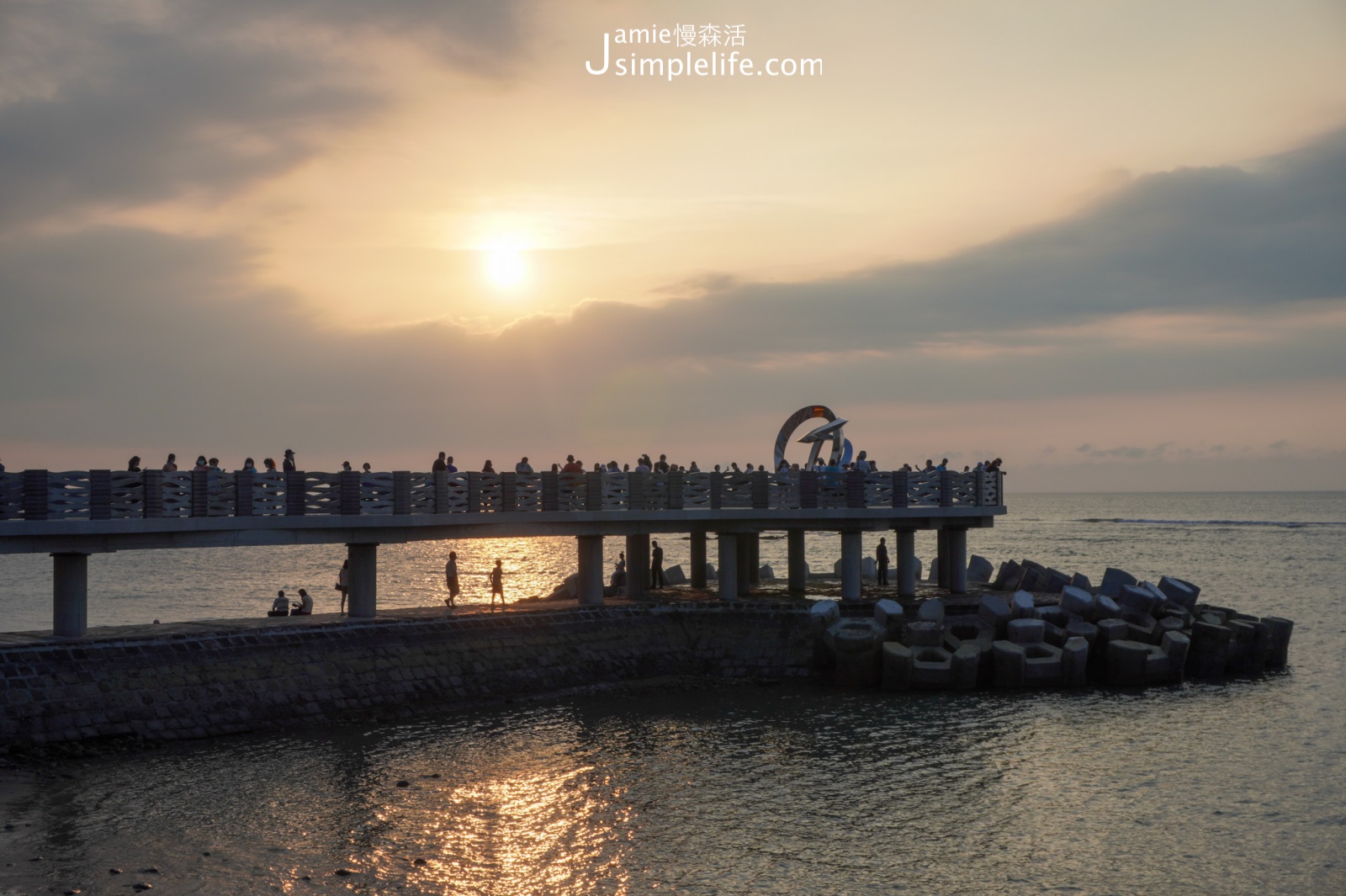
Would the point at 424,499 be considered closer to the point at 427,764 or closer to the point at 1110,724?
the point at 427,764

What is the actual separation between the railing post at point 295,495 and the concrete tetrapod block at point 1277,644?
3118 cm

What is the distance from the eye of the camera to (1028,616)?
3703 centimetres

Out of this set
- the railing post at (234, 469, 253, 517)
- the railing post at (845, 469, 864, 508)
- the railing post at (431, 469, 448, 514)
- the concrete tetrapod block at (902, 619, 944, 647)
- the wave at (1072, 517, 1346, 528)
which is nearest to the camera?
the railing post at (234, 469, 253, 517)

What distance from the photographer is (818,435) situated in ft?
139

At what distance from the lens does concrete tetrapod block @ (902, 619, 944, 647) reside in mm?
34844

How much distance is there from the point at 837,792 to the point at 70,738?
609 inches

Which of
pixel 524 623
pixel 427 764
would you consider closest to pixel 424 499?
pixel 524 623

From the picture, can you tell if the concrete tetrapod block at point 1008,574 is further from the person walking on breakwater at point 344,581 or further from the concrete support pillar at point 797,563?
the person walking on breakwater at point 344,581

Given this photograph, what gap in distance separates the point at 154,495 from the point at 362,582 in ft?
20.3

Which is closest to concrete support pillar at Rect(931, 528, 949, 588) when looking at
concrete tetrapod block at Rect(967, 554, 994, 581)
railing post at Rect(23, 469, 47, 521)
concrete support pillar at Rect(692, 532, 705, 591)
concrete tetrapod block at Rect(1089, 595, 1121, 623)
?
concrete tetrapod block at Rect(1089, 595, 1121, 623)

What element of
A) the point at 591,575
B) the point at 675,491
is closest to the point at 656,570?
the point at 675,491

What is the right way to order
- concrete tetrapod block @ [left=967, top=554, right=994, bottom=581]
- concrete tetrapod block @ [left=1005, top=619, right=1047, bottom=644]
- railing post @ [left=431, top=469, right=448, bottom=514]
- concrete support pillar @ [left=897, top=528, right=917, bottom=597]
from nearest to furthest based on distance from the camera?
railing post @ [left=431, top=469, right=448, bottom=514], concrete tetrapod block @ [left=1005, top=619, right=1047, bottom=644], concrete support pillar @ [left=897, top=528, right=917, bottom=597], concrete tetrapod block @ [left=967, top=554, right=994, bottom=581]

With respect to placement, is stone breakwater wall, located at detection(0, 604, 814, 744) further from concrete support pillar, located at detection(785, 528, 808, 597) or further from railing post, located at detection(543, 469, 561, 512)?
concrete support pillar, located at detection(785, 528, 808, 597)

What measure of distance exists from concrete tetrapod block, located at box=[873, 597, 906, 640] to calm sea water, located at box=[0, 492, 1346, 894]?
311 centimetres
